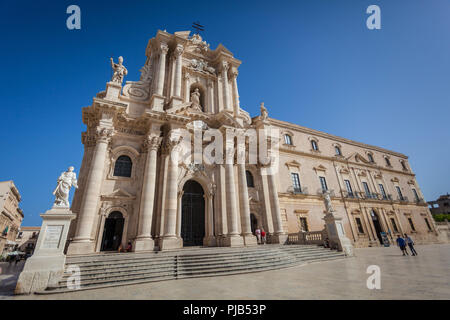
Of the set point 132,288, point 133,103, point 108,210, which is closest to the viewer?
point 132,288

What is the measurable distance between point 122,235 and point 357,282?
12328mm

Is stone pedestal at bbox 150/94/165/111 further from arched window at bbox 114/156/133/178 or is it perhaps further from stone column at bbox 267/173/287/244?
stone column at bbox 267/173/287/244

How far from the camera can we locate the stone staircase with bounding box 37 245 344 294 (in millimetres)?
6767

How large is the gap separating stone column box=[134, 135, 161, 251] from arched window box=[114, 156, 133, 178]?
1651 millimetres

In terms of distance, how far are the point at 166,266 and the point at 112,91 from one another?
12.2 meters

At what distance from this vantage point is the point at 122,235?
12.6 metres

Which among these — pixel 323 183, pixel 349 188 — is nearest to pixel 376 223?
pixel 349 188

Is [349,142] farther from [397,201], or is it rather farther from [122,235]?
[122,235]

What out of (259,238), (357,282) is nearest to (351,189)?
(259,238)

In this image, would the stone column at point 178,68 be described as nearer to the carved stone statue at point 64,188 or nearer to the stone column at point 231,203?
the stone column at point 231,203

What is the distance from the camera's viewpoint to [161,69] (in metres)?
17.1

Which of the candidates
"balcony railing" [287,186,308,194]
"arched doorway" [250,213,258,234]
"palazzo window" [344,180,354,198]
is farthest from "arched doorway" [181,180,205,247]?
"palazzo window" [344,180,354,198]

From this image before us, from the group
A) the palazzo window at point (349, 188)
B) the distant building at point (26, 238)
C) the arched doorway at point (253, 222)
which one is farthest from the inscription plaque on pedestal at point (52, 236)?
the distant building at point (26, 238)

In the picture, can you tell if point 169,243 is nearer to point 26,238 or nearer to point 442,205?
point 26,238
